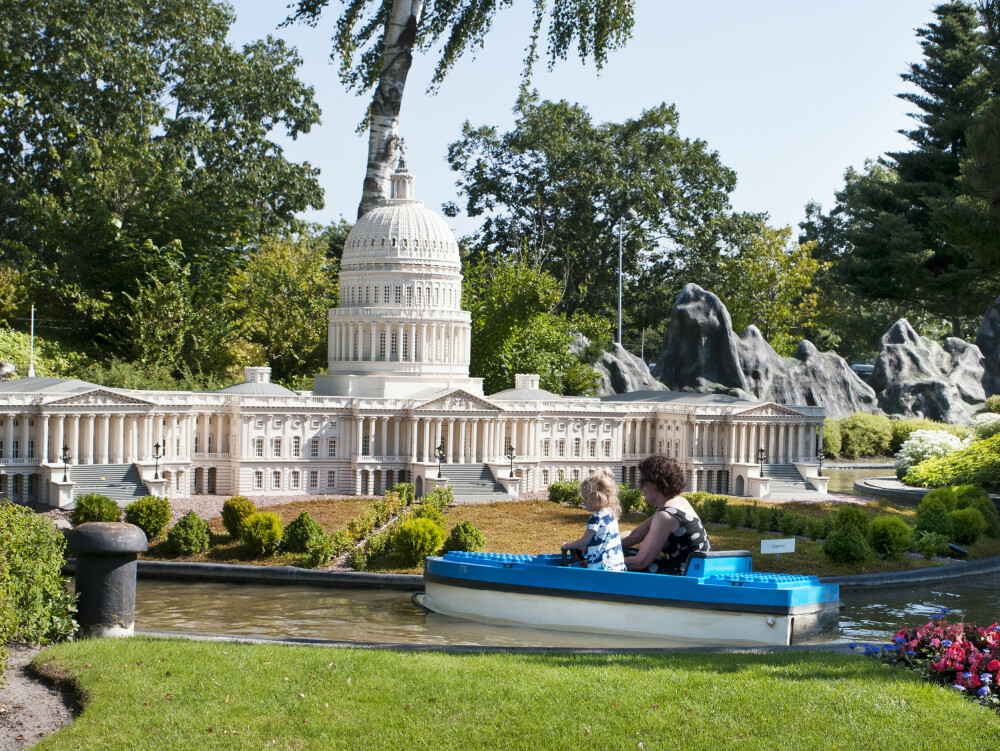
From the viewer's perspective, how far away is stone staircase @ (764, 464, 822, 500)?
216ft

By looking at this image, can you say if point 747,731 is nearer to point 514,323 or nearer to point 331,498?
point 331,498

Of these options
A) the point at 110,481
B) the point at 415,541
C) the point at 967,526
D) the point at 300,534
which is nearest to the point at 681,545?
the point at 415,541

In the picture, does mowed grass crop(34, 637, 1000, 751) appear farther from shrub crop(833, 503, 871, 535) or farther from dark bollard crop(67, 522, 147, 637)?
shrub crop(833, 503, 871, 535)

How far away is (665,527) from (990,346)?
87720 millimetres

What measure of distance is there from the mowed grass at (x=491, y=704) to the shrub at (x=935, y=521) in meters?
28.3

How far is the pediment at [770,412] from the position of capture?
67.9 metres

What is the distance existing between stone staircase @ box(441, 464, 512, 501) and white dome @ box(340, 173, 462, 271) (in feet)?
43.2

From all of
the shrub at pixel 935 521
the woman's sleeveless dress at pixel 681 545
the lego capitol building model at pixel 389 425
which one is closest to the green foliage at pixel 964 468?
the lego capitol building model at pixel 389 425

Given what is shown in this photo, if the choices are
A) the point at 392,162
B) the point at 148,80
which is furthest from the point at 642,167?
the point at 148,80

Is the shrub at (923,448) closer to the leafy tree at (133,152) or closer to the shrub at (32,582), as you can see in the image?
the leafy tree at (133,152)

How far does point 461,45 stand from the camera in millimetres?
66625

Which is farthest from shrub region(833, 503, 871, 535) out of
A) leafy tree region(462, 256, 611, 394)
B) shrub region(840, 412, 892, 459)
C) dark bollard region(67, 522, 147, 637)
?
shrub region(840, 412, 892, 459)

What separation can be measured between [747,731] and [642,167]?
89539mm

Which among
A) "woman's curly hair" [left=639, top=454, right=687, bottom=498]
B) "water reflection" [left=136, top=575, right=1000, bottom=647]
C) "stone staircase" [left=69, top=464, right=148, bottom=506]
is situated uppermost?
"woman's curly hair" [left=639, top=454, right=687, bottom=498]
